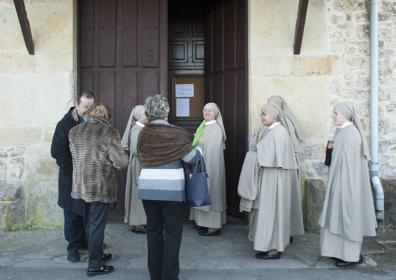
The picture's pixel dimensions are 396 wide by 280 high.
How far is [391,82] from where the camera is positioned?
20.8 ft

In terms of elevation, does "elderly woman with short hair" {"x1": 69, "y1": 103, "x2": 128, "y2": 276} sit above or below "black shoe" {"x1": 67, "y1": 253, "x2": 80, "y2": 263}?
above

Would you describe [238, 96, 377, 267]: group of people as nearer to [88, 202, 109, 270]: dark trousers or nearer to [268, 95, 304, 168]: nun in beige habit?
[268, 95, 304, 168]: nun in beige habit

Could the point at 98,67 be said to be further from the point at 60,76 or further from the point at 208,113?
the point at 208,113

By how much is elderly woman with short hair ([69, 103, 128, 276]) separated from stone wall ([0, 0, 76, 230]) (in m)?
1.91

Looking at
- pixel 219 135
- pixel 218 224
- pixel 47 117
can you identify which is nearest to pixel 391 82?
pixel 219 135

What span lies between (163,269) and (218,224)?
196 centimetres

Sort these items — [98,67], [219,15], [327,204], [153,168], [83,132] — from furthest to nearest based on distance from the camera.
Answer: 1. [219,15]
2. [98,67]
3. [327,204]
4. [83,132]
5. [153,168]

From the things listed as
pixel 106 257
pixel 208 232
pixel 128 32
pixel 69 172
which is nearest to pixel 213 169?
pixel 208 232

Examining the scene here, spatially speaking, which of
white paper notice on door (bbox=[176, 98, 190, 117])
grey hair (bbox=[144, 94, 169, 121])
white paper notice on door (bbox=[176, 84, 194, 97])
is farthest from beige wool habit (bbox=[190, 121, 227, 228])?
grey hair (bbox=[144, 94, 169, 121])

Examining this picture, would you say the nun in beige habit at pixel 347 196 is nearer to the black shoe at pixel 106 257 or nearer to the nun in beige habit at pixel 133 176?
the black shoe at pixel 106 257

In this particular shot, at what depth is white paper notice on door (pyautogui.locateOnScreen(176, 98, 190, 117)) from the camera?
7633 millimetres

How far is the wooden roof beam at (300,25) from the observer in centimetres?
589

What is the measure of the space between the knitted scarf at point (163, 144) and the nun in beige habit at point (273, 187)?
122 cm

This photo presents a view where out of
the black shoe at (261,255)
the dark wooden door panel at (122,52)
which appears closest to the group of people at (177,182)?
the black shoe at (261,255)
